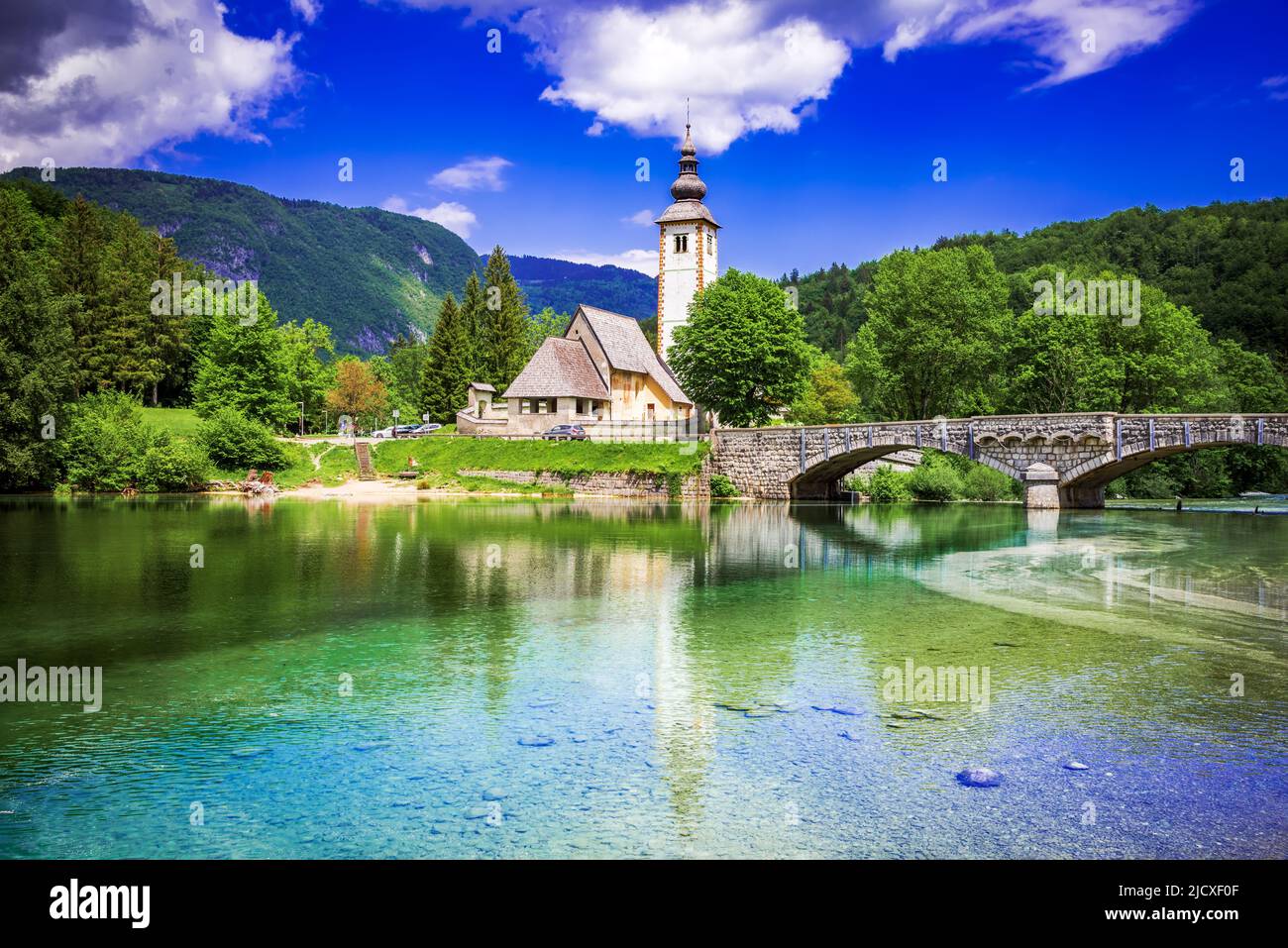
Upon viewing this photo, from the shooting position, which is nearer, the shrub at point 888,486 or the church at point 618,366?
the shrub at point 888,486

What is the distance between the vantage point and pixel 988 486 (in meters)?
56.8

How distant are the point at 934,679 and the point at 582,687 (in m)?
4.61

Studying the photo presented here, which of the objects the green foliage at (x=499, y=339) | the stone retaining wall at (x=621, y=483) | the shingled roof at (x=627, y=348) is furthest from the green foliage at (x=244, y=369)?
the shingled roof at (x=627, y=348)

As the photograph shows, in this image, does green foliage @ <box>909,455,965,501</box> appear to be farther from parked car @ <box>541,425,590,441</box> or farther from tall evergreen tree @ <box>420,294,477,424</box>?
tall evergreen tree @ <box>420,294,477,424</box>

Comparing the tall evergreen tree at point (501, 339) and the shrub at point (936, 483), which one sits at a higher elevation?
the tall evergreen tree at point (501, 339)

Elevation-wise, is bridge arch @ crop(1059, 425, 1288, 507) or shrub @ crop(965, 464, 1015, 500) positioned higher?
bridge arch @ crop(1059, 425, 1288, 507)

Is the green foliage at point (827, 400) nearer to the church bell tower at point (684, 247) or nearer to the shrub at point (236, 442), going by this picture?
the church bell tower at point (684, 247)

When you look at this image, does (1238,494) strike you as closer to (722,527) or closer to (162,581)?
(722,527)

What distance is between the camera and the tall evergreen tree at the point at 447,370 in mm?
79500

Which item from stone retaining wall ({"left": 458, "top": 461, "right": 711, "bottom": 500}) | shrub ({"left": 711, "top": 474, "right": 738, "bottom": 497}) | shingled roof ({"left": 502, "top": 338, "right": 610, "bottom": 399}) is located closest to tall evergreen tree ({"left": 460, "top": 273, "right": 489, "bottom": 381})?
shingled roof ({"left": 502, "top": 338, "right": 610, "bottom": 399})

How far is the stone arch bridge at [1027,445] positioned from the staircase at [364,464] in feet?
81.6

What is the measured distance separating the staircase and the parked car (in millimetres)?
11940

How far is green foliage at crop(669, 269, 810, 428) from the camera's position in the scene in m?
58.0
